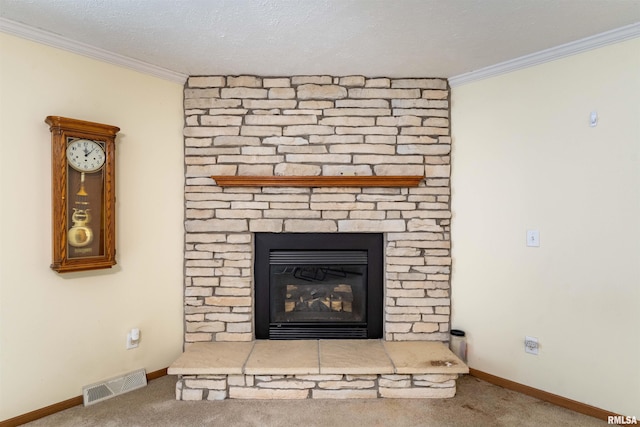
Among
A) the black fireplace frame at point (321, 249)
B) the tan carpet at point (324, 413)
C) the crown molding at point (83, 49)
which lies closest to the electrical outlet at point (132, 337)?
the tan carpet at point (324, 413)

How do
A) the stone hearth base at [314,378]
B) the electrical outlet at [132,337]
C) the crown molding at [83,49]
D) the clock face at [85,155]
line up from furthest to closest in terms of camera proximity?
1. the electrical outlet at [132,337]
2. the stone hearth base at [314,378]
3. the clock face at [85,155]
4. the crown molding at [83,49]

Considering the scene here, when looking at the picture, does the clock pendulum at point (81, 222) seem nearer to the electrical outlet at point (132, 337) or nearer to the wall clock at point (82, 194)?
the wall clock at point (82, 194)

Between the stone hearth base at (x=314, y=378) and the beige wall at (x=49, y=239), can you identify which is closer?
the beige wall at (x=49, y=239)

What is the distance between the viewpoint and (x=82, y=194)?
6.89ft

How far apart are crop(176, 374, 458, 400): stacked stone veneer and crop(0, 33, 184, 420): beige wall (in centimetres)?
60

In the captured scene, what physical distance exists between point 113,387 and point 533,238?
2.97 metres

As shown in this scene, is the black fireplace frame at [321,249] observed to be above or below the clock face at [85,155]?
below

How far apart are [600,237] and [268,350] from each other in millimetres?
2249

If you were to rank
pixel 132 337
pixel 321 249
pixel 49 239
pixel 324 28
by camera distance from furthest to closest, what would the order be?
pixel 321 249, pixel 132 337, pixel 49 239, pixel 324 28

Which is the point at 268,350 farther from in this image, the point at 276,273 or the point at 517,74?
the point at 517,74

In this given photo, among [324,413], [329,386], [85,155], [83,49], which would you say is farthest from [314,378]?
[83,49]

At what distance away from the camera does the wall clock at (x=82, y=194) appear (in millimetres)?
1976

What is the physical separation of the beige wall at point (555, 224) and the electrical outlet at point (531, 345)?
3cm

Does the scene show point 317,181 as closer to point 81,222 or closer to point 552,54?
point 81,222
